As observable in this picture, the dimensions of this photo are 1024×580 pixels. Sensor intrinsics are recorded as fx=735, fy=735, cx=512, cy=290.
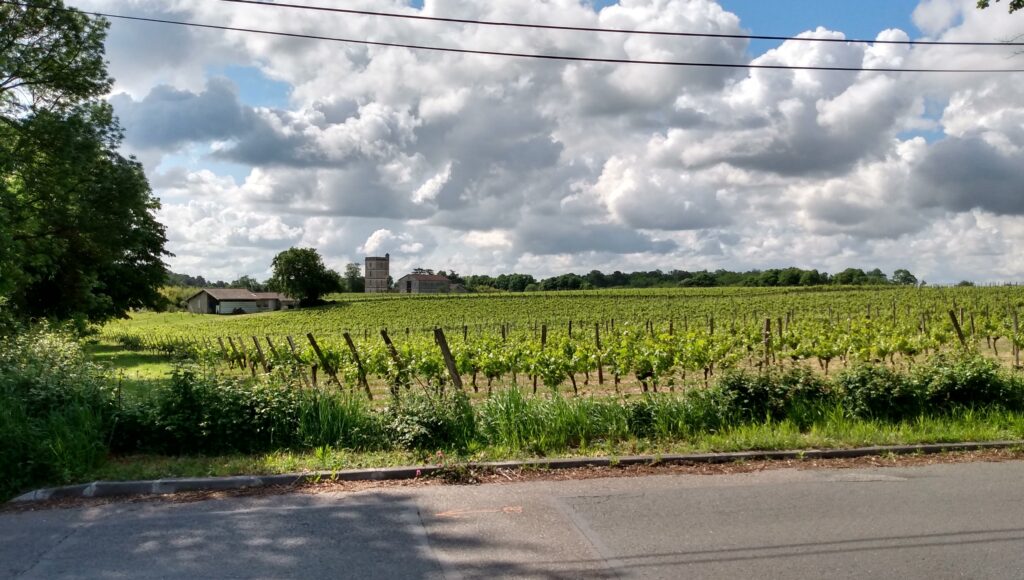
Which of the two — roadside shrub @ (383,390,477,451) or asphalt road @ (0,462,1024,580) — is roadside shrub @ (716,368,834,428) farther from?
roadside shrub @ (383,390,477,451)

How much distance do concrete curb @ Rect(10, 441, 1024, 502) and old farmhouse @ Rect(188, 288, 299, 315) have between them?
100173 millimetres

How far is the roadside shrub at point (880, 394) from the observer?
9.87 meters

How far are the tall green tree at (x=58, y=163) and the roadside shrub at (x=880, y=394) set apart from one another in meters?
19.8

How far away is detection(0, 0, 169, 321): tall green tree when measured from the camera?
24188 millimetres

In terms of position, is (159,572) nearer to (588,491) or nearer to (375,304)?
(588,491)

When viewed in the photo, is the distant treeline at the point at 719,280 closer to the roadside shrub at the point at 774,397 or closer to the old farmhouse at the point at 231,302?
the old farmhouse at the point at 231,302

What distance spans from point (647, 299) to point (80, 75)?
51.2 metres

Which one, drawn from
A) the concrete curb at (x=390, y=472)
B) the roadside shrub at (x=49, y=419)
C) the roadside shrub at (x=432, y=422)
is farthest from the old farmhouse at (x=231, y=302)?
the concrete curb at (x=390, y=472)

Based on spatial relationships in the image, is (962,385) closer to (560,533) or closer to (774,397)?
(774,397)

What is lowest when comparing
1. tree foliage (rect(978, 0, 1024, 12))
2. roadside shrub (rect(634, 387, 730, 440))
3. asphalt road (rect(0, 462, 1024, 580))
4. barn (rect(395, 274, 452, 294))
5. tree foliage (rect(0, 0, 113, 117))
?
asphalt road (rect(0, 462, 1024, 580))

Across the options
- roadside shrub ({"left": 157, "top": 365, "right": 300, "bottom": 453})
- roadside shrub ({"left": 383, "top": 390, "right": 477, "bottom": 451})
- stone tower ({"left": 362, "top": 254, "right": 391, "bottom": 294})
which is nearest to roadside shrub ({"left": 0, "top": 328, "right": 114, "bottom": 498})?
roadside shrub ({"left": 157, "top": 365, "right": 300, "bottom": 453})

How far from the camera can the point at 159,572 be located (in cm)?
491

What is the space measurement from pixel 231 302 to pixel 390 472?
109 m

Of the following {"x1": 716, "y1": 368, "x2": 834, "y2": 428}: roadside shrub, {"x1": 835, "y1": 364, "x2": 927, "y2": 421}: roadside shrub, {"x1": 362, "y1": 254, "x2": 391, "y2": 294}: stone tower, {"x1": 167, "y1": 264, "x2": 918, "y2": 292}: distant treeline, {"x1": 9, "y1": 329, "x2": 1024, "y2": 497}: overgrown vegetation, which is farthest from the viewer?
{"x1": 362, "y1": 254, "x2": 391, "y2": 294}: stone tower
